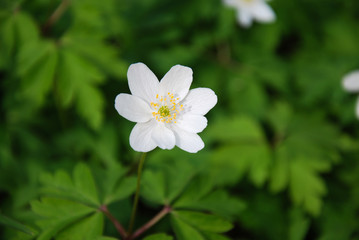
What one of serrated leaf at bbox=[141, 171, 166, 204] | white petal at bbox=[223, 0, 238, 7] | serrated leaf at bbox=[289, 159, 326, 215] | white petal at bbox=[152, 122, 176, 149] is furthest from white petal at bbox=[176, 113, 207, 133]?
white petal at bbox=[223, 0, 238, 7]

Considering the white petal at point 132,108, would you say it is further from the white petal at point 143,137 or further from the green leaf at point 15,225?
the green leaf at point 15,225

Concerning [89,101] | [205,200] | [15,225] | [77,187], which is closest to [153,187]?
[205,200]

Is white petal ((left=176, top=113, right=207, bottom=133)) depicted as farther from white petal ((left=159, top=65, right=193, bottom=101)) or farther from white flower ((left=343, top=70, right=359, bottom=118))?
white flower ((left=343, top=70, right=359, bottom=118))

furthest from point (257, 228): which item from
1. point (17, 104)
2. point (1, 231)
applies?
point (17, 104)

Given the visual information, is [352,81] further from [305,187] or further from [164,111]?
[164,111]

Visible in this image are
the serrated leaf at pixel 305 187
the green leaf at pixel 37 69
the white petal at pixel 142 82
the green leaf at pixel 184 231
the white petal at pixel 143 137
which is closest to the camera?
the white petal at pixel 143 137

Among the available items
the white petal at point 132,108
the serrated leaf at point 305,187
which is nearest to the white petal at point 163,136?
the white petal at point 132,108
